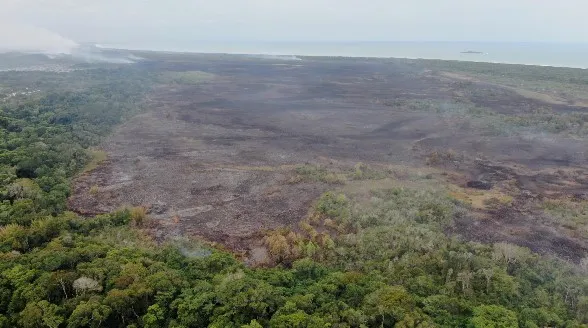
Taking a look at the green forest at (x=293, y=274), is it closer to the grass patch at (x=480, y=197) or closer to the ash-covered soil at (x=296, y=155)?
the grass patch at (x=480, y=197)

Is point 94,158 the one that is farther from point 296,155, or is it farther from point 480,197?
point 480,197

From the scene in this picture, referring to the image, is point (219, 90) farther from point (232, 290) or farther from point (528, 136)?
point (232, 290)

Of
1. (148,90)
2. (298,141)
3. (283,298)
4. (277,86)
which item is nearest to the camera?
(283,298)

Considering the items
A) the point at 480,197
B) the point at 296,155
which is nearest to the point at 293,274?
the point at 480,197

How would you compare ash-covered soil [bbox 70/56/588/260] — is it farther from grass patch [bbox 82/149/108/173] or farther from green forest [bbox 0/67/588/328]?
green forest [bbox 0/67/588/328]

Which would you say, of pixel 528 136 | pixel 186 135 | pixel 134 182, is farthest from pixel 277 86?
pixel 134 182

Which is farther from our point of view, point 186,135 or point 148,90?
point 148,90

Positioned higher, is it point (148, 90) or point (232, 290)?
point (148, 90)
